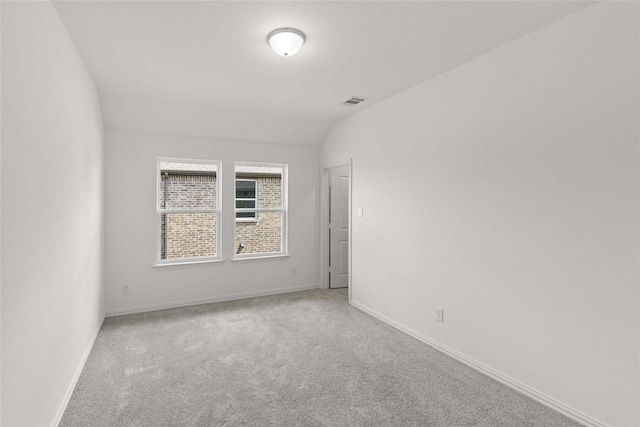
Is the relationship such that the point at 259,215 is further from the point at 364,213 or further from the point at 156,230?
the point at 364,213

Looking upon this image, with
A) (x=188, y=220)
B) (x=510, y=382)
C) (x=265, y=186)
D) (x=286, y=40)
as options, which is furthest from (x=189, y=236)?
(x=510, y=382)

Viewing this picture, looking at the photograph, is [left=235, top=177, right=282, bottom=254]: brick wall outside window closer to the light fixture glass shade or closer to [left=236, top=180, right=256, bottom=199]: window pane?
[left=236, top=180, right=256, bottom=199]: window pane

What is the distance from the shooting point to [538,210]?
7.81ft

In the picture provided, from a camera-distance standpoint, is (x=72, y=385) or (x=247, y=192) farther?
(x=247, y=192)

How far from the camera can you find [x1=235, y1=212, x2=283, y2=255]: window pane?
5.73m

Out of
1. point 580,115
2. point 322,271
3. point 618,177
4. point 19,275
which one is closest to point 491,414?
point 618,177

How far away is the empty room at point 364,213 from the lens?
1925 millimetres

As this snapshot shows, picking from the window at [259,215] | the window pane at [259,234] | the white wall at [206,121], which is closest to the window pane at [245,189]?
the window at [259,215]

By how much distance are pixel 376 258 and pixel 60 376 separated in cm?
309

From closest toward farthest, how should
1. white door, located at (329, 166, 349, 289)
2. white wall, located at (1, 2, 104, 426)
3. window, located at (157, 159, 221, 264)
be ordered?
1. white wall, located at (1, 2, 104, 426)
2. window, located at (157, 159, 221, 264)
3. white door, located at (329, 166, 349, 289)

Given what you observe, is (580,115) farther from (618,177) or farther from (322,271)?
(322,271)

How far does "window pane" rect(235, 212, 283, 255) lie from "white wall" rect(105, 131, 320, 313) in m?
0.61

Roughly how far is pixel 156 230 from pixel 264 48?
2.88 metres

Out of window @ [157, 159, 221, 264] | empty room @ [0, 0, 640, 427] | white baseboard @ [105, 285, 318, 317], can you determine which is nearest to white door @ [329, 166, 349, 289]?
white baseboard @ [105, 285, 318, 317]
